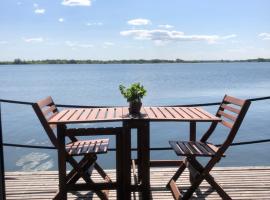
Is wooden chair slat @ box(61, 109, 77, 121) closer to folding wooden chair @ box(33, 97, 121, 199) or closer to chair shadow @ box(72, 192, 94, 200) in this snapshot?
folding wooden chair @ box(33, 97, 121, 199)

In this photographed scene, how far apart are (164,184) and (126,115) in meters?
1.17

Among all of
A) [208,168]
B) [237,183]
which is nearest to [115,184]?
[208,168]

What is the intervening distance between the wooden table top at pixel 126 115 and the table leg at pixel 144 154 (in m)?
0.14

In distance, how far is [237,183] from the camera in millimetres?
4383

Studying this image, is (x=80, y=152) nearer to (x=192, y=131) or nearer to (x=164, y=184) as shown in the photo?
(x=164, y=184)

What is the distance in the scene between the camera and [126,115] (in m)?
3.67

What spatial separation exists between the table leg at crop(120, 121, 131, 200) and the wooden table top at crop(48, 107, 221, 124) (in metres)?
0.14

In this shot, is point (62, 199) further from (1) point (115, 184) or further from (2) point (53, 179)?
(2) point (53, 179)

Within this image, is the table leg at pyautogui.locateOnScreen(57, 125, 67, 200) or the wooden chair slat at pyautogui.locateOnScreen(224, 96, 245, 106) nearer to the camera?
the table leg at pyautogui.locateOnScreen(57, 125, 67, 200)

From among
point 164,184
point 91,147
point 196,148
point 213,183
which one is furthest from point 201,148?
point 91,147

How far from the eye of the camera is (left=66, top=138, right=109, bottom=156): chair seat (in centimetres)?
357

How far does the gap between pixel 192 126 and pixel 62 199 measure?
1.68 meters

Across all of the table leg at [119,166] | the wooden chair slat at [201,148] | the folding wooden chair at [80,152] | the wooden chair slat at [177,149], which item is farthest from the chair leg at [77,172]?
the wooden chair slat at [201,148]

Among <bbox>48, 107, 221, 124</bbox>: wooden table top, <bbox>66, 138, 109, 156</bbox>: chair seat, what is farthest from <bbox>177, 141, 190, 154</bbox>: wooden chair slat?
<bbox>66, 138, 109, 156</bbox>: chair seat
